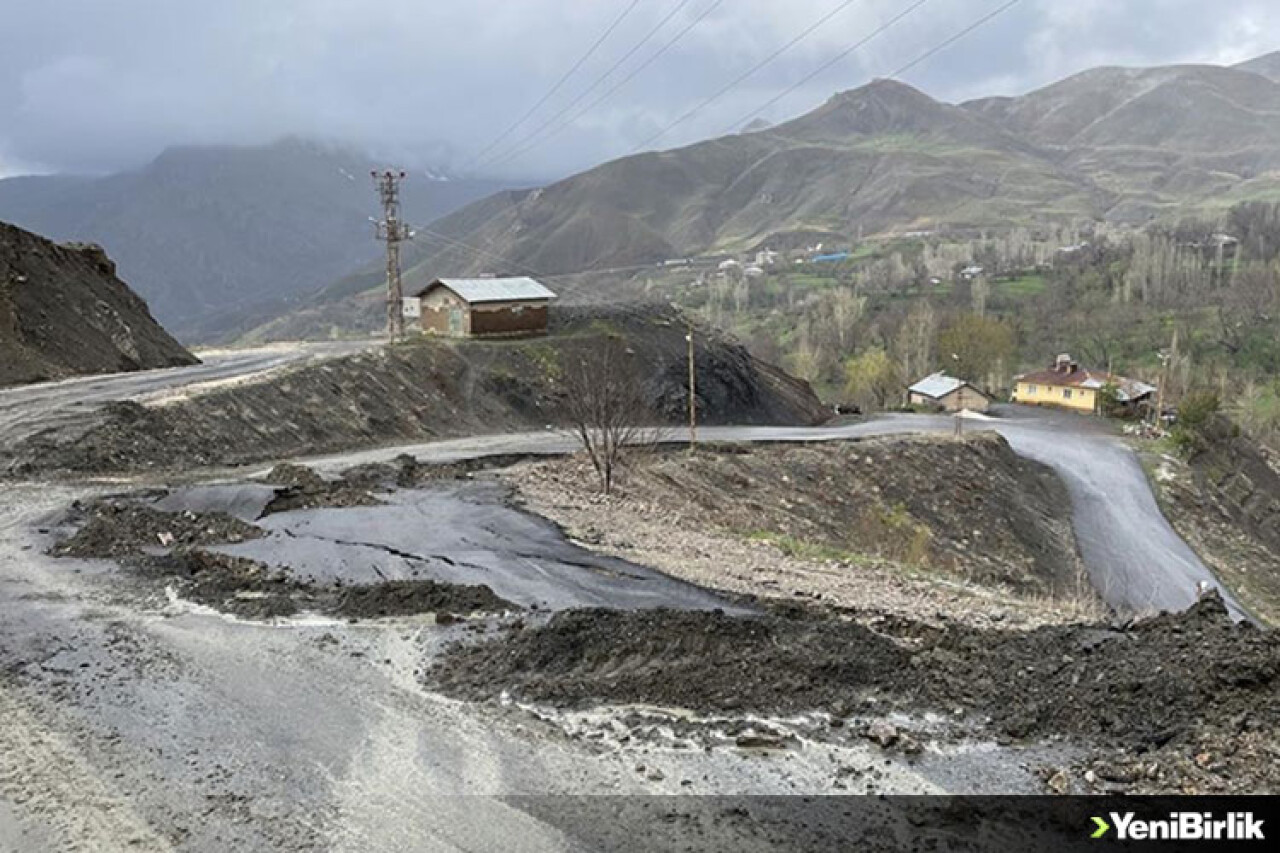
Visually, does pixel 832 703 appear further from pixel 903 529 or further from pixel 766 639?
pixel 903 529

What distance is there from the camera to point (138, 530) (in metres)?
13.2

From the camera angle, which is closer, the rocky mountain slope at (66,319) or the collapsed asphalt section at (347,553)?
the collapsed asphalt section at (347,553)

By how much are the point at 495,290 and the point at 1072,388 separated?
51.3m

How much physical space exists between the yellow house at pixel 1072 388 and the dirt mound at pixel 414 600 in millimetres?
68320

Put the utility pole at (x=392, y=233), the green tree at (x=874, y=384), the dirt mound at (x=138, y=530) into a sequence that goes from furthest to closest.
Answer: the green tree at (x=874, y=384) < the utility pole at (x=392, y=233) < the dirt mound at (x=138, y=530)

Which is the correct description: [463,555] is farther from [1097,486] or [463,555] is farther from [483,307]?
[1097,486]

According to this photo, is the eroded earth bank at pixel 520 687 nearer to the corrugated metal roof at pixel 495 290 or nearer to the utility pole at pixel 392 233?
the utility pole at pixel 392 233

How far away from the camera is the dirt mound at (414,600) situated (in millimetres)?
10086

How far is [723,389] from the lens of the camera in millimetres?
43812

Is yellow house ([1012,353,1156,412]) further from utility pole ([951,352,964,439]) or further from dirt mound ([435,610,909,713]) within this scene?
dirt mound ([435,610,909,713])

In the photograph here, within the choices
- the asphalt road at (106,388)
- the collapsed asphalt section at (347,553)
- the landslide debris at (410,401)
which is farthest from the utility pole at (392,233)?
the collapsed asphalt section at (347,553)

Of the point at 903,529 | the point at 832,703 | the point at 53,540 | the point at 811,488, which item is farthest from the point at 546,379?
the point at 832,703

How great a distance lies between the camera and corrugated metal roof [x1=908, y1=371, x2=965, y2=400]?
7069 cm

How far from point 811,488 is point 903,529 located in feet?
10.5
